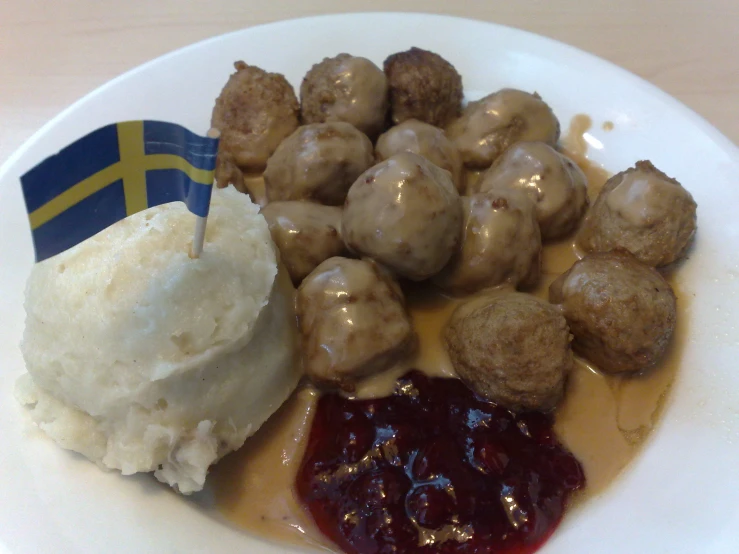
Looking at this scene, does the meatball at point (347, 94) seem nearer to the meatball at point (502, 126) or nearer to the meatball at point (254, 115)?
the meatball at point (254, 115)

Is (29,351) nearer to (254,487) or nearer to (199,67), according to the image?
(254,487)

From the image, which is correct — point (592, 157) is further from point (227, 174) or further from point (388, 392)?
point (227, 174)

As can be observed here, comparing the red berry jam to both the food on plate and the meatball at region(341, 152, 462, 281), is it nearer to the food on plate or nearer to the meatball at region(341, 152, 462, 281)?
the food on plate

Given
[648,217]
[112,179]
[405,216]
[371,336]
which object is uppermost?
[112,179]

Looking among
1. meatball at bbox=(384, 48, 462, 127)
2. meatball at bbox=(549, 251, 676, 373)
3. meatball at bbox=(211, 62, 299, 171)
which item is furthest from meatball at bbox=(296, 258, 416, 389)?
meatball at bbox=(384, 48, 462, 127)

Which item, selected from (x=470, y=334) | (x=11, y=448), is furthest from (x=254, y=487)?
(x=470, y=334)

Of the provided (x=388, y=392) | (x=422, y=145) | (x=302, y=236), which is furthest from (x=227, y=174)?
(x=388, y=392)
